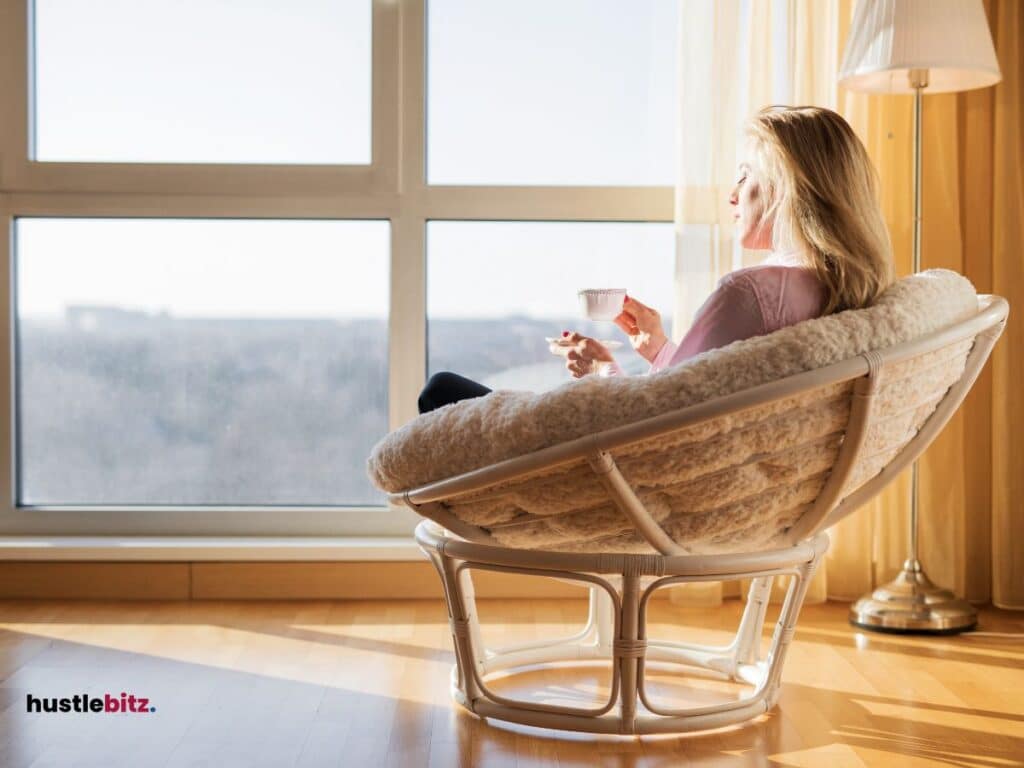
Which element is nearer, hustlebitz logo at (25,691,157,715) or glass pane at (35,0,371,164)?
hustlebitz logo at (25,691,157,715)

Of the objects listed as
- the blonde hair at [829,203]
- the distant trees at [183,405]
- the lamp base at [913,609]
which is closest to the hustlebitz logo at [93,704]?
the distant trees at [183,405]

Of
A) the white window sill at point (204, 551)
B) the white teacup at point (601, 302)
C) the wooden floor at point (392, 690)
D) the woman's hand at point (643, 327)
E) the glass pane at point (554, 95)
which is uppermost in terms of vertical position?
the glass pane at point (554, 95)

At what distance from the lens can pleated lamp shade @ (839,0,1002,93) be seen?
255 centimetres

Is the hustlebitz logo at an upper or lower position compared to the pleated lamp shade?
lower

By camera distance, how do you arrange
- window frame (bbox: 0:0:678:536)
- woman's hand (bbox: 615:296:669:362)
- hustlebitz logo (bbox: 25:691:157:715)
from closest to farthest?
hustlebitz logo (bbox: 25:691:157:715)
woman's hand (bbox: 615:296:669:362)
window frame (bbox: 0:0:678:536)

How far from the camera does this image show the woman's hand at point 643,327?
217 centimetres

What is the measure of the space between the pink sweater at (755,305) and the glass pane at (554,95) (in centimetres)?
143

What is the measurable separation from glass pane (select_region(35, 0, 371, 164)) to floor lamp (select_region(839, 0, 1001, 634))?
126cm

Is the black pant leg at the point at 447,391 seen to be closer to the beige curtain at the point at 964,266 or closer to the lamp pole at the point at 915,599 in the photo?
the lamp pole at the point at 915,599

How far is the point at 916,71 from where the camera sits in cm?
269

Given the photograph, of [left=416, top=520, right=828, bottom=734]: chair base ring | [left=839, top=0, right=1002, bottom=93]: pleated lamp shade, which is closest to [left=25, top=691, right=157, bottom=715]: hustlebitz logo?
[left=416, top=520, right=828, bottom=734]: chair base ring

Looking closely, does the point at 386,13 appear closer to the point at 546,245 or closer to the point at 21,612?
the point at 546,245

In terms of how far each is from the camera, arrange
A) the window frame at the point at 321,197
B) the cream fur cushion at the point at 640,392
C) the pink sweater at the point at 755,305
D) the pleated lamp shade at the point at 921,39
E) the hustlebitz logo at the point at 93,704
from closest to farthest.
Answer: the cream fur cushion at the point at 640,392 → the pink sweater at the point at 755,305 → the hustlebitz logo at the point at 93,704 → the pleated lamp shade at the point at 921,39 → the window frame at the point at 321,197

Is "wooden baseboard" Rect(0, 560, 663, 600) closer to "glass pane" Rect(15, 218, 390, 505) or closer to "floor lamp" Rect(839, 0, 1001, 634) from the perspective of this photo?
"glass pane" Rect(15, 218, 390, 505)
